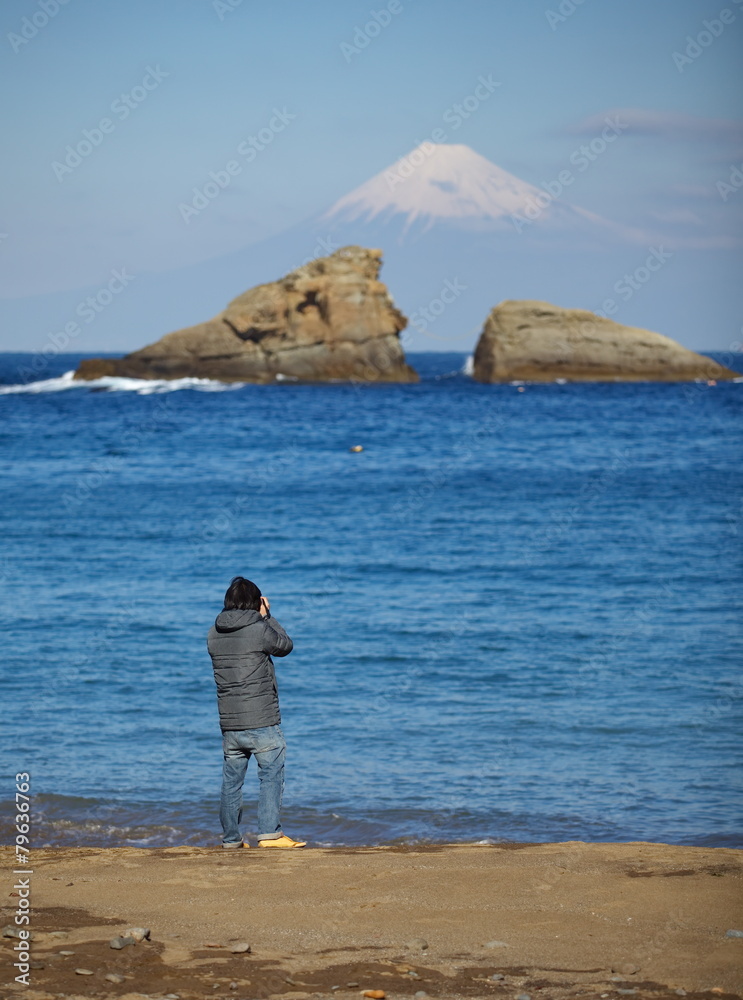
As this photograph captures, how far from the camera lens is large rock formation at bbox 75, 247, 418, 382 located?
302 ft

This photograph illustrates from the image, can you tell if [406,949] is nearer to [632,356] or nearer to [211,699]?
[211,699]

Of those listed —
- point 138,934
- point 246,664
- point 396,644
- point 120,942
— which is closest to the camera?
point 120,942

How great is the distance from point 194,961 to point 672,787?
740 cm

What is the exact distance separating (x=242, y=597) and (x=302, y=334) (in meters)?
87.3

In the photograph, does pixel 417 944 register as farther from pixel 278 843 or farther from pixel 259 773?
pixel 278 843

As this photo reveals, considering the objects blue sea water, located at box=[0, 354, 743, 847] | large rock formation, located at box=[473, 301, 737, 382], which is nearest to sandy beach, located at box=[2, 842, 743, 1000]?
blue sea water, located at box=[0, 354, 743, 847]

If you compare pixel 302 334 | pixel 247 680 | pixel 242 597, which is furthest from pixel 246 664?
pixel 302 334

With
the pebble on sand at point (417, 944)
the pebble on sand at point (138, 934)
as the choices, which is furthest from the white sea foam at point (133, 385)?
the pebble on sand at point (417, 944)

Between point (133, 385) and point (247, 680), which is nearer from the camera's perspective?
point (247, 680)

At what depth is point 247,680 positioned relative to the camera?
818 centimetres

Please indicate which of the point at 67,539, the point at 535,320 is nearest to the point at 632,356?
the point at 535,320

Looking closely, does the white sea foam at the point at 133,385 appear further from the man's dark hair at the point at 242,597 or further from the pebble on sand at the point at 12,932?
the pebble on sand at the point at 12,932

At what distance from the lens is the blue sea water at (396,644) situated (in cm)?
1161

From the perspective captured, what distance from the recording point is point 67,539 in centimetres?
2630
